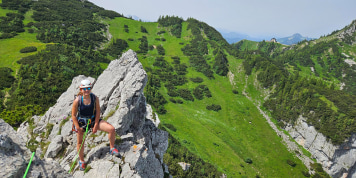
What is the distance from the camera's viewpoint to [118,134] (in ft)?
53.6

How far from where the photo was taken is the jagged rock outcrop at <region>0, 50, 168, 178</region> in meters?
12.9

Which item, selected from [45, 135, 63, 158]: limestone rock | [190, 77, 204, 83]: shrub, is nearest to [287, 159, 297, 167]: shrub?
[190, 77, 204, 83]: shrub

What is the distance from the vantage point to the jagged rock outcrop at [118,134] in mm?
12922

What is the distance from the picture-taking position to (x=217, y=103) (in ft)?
363

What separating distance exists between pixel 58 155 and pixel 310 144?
11012 centimetres

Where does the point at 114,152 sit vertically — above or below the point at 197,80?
above

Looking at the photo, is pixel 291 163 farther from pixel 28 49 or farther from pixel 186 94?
pixel 28 49

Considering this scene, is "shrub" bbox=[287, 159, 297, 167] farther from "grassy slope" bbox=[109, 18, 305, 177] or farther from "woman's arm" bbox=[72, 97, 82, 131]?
"woman's arm" bbox=[72, 97, 82, 131]

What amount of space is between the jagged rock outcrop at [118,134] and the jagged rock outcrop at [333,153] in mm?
94317

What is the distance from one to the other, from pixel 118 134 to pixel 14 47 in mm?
124366

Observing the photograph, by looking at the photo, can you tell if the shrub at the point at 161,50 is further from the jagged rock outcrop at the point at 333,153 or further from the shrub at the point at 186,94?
the jagged rock outcrop at the point at 333,153

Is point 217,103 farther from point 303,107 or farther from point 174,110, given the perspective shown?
point 303,107

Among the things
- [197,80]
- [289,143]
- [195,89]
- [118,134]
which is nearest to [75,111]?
[118,134]

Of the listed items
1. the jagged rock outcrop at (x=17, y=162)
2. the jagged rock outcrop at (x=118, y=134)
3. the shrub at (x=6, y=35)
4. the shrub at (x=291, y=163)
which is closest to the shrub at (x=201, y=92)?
the shrub at (x=291, y=163)
